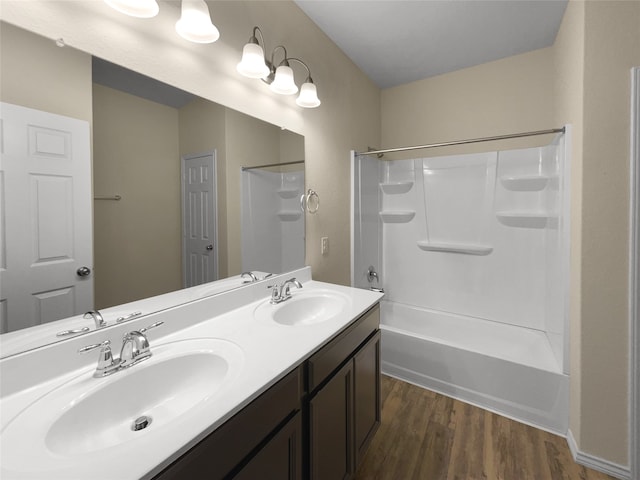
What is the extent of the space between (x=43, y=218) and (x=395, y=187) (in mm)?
2662

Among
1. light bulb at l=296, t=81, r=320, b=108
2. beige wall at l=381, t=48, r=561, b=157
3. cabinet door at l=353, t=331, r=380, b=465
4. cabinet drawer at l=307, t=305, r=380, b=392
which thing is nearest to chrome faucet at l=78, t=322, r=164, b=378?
cabinet drawer at l=307, t=305, r=380, b=392

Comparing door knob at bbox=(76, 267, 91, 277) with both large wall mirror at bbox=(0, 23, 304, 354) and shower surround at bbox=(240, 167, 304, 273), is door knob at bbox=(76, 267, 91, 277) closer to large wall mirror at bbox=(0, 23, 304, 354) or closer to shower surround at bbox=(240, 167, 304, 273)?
large wall mirror at bbox=(0, 23, 304, 354)

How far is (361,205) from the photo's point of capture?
2.59 metres

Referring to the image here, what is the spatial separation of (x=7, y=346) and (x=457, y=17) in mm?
2694

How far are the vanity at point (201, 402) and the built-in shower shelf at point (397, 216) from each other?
1706 millimetres

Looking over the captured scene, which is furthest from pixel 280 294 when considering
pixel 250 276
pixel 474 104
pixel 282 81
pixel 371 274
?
pixel 474 104

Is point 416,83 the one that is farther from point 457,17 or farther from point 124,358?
point 124,358

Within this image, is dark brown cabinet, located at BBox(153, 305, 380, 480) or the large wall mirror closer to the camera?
dark brown cabinet, located at BBox(153, 305, 380, 480)

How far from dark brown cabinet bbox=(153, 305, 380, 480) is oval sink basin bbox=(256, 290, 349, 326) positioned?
0.21 m

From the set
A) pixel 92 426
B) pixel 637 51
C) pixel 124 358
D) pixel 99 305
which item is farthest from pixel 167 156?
pixel 637 51

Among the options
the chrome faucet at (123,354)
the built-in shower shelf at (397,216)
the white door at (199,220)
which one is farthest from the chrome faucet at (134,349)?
the built-in shower shelf at (397,216)

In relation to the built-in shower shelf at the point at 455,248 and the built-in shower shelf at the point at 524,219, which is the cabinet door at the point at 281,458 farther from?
the built-in shower shelf at the point at 524,219

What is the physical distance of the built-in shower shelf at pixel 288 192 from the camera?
1.78 m

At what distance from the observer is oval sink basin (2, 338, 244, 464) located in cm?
63
